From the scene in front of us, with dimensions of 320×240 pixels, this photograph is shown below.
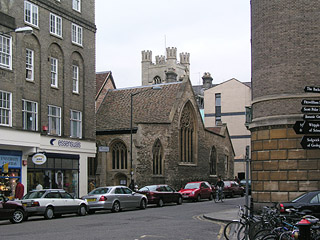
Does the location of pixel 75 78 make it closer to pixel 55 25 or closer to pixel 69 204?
pixel 55 25

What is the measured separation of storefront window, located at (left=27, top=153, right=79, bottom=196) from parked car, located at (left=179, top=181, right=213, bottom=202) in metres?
7.59

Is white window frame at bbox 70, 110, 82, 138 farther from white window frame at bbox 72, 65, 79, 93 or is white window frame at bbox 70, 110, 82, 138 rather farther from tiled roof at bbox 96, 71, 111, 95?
tiled roof at bbox 96, 71, 111, 95

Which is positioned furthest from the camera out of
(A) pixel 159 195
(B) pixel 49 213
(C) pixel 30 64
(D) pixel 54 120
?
(D) pixel 54 120

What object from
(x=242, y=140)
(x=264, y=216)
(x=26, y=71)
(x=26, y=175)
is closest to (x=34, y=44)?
(x=26, y=71)

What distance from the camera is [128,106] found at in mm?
48438

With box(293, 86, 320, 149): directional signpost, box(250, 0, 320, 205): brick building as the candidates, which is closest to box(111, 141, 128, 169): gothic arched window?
box(250, 0, 320, 205): brick building

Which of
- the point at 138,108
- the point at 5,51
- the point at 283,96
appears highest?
the point at 5,51

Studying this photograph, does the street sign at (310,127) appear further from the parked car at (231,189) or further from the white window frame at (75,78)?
the parked car at (231,189)

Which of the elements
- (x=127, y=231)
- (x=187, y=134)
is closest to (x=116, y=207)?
(x=127, y=231)

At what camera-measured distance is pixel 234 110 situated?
67.8 m

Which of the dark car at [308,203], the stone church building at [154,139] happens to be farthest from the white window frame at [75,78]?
the dark car at [308,203]

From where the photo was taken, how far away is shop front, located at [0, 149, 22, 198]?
91.6 feet

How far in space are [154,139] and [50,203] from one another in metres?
21.4

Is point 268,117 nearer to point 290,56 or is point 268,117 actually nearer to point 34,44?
point 290,56
